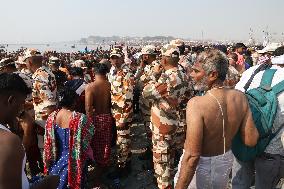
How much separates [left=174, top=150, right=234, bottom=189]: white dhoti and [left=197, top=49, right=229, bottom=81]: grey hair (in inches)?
27.3

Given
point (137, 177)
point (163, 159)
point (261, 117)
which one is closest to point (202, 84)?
point (261, 117)

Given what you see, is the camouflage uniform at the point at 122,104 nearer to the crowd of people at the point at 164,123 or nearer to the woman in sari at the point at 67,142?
the crowd of people at the point at 164,123

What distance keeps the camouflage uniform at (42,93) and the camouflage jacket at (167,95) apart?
1788 mm

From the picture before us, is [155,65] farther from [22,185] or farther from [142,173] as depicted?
[22,185]

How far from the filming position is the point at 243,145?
312 centimetres

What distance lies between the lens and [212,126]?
271cm

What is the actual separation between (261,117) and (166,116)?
1676 millimetres

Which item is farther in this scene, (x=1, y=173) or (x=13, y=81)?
(x=13, y=81)

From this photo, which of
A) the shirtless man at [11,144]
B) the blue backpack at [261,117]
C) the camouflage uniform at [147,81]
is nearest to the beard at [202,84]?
the blue backpack at [261,117]

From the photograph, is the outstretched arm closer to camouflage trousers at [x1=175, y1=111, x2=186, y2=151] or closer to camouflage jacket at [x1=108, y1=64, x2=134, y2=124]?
camouflage trousers at [x1=175, y1=111, x2=186, y2=151]

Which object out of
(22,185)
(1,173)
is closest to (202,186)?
(22,185)

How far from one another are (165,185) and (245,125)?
204 centimetres

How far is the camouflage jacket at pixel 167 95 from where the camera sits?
14.5 ft

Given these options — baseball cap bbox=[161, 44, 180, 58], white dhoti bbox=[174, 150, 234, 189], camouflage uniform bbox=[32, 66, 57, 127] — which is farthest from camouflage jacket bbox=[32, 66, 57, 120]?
white dhoti bbox=[174, 150, 234, 189]
